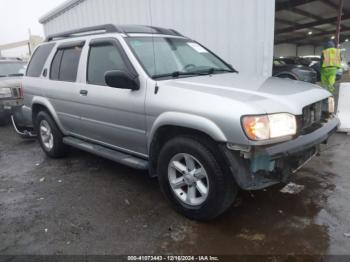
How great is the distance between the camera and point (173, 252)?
268 cm

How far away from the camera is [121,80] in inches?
129

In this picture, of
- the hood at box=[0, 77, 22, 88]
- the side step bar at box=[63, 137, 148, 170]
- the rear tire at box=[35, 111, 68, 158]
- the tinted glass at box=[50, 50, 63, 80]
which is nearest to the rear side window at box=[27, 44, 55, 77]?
the tinted glass at box=[50, 50, 63, 80]

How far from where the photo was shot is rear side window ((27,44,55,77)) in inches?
201

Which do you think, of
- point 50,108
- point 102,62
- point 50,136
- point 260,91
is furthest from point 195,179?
point 50,136

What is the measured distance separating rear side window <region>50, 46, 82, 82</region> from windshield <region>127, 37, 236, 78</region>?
3.53 feet

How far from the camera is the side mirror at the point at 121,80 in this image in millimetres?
3227

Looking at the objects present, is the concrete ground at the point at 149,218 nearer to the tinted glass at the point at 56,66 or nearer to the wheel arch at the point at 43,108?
the wheel arch at the point at 43,108

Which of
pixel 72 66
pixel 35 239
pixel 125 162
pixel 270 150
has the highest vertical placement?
pixel 72 66

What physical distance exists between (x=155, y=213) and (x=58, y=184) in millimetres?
1676

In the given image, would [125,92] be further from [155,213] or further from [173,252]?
[173,252]

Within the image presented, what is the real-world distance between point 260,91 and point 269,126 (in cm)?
49

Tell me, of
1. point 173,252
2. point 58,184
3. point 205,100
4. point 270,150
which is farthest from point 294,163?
point 58,184

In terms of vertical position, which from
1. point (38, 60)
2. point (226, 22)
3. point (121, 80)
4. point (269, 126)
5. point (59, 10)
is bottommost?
point (269, 126)

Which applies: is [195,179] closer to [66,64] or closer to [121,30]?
[121,30]
